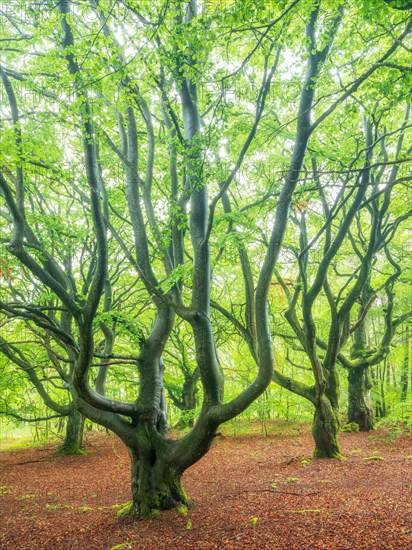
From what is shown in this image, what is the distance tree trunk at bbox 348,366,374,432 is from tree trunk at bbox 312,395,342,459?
197 inches

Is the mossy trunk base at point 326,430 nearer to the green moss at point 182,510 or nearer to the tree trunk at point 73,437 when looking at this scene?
the green moss at point 182,510

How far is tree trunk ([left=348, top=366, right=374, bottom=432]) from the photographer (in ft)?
47.9

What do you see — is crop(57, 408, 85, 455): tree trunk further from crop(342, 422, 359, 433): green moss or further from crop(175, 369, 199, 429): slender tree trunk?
crop(342, 422, 359, 433): green moss

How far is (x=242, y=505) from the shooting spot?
21.4ft

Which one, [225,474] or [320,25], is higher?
[320,25]

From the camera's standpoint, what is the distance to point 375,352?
14016mm

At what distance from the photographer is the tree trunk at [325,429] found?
9820mm

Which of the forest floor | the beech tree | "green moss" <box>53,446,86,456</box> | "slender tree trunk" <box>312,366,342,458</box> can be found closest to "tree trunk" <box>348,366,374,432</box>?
the forest floor

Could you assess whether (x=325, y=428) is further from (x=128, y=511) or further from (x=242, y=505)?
(x=128, y=511)

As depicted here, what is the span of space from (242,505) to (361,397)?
9.80m

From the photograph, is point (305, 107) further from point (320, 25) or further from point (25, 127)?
point (25, 127)

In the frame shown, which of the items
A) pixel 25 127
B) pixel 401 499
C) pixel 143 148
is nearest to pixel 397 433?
pixel 401 499

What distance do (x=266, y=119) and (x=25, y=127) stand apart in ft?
17.1

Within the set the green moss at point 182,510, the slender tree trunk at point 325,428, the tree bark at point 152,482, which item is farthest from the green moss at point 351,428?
the green moss at point 182,510
